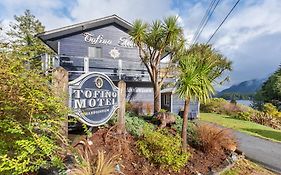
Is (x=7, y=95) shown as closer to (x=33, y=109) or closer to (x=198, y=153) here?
(x=33, y=109)

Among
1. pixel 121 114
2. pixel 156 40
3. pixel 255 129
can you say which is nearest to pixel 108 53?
pixel 156 40

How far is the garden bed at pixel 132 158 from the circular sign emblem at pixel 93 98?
0.51 m

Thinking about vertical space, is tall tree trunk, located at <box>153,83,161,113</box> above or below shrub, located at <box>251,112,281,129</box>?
above

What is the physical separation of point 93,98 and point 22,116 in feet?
10.6

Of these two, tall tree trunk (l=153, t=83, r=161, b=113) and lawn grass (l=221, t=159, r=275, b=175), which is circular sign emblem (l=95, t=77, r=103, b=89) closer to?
lawn grass (l=221, t=159, r=275, b=175)

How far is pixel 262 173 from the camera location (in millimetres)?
8148

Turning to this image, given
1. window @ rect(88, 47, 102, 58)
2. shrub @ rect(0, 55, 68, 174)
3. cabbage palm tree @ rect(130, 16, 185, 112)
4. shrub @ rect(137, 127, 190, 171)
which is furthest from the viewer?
window @ rect(88, 47, 102, 58)

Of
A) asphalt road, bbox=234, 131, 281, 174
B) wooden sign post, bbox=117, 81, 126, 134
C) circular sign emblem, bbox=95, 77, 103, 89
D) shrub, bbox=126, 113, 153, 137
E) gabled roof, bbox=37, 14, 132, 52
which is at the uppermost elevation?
gabled roof, bbox=37, 14, 132, 52

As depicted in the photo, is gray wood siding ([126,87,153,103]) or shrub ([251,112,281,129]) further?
shrub ([251,112,281,129])

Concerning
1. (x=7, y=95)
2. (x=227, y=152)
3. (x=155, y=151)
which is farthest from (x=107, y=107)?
(x=227, y=152)

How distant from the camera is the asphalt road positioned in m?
9.50

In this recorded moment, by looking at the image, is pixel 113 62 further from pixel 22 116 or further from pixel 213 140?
pixel 22 116

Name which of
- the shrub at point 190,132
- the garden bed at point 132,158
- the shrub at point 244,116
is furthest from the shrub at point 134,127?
the shrub at point 244,116

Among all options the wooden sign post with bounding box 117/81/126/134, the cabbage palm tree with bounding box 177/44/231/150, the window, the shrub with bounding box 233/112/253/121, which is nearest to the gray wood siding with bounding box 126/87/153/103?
the window
